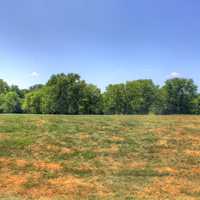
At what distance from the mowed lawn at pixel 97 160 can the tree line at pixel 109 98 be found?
33.8 meters

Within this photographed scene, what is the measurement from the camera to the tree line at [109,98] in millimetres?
50406

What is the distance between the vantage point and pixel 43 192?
7.91 meters

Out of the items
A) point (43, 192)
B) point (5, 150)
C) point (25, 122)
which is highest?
point (25, 122)

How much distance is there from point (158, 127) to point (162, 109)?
1750 inches

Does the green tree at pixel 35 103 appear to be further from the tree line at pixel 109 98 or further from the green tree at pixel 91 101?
the green tree at pixel 91 101

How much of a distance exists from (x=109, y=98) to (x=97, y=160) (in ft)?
147

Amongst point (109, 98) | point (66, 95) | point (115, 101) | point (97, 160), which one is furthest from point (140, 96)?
point (97, 160)

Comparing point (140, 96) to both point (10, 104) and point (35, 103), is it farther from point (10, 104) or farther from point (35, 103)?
point (10, 104)

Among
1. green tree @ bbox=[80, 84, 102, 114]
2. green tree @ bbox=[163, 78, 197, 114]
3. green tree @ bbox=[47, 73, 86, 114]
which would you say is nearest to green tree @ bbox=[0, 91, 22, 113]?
green tree @ bbox=[47, 73, 86, 114]

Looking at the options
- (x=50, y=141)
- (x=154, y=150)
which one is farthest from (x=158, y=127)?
(x=50, y=141)

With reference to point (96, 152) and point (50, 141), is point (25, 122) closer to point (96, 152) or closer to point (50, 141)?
point (50, 141)

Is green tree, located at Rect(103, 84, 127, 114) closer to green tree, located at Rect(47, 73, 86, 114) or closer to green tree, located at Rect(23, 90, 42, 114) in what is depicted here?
green tree, located at Rect(47, 73, 86, 114)

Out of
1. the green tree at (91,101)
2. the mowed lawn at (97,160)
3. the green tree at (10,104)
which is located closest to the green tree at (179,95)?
the green tree at (91,101)

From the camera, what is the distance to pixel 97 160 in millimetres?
10805
